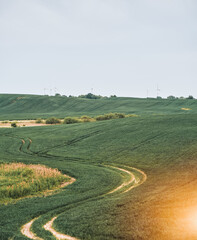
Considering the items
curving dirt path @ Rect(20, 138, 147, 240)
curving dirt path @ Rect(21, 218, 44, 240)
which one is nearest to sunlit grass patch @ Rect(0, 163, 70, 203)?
curving dirt path @ Rect(20, 138, 147, 240)

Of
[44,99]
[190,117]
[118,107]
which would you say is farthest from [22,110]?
[190,117]

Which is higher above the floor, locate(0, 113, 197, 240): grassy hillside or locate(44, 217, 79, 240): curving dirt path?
locate(0, 113, 197, 240): grassy hillside

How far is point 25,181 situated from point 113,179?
9702 millimetres

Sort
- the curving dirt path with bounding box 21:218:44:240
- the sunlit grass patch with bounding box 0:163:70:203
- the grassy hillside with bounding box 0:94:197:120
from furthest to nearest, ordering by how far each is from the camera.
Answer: the grassy hillside with bounding box 0:94:197:120 < the sunlit grass patch with bounding box 0:163:70:203 < the curving dirt path with bounding box 21:218:44:240

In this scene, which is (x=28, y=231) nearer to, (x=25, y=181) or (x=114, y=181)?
(x=25, y=181)

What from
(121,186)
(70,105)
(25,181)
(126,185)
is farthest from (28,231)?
(70,105)

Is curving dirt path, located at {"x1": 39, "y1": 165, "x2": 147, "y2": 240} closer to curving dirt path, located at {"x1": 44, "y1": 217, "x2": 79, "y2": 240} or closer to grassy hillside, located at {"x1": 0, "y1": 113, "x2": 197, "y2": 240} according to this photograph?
curving dirt path, located at {"x1": 44, "y1": 217, "x2": 79, "y2": 240}

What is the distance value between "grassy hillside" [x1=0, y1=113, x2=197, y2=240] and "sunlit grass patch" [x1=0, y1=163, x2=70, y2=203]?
2.30 m

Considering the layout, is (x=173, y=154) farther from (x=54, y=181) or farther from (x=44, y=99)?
(x=44, y=99)

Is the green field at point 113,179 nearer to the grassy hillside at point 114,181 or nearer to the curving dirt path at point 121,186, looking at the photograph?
the grassy hillside at point 114,181

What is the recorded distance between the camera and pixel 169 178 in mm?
30531

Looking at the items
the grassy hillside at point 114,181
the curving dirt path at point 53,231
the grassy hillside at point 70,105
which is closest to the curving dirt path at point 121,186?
the curving dirt path at point 53,231

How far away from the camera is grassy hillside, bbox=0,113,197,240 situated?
17391mm

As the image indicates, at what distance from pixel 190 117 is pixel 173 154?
2954 cm
